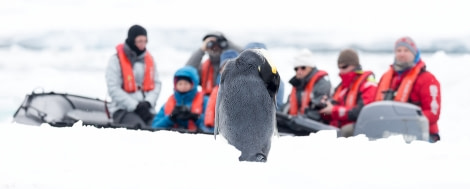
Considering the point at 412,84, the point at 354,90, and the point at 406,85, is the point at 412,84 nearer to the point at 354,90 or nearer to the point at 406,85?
the point at 406,85

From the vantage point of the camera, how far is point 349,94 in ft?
26.7

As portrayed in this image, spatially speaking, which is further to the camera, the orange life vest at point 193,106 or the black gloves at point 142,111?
the black gloves at point 142,111

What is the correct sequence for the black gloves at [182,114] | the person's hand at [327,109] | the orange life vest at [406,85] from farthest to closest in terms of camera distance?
the person's hand at [327,109], the black gloves at [182,114], the orange life vest at [406,85]

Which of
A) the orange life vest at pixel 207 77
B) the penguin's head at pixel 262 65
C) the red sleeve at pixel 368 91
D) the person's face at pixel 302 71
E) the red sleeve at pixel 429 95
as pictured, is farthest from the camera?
the orange life vest at pixel 207 77

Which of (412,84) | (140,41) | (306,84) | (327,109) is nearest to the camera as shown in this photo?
(412,84)

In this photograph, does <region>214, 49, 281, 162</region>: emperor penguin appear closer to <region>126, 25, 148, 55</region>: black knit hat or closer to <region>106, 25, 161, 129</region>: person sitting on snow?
<region>106, 25, 161, 129</region>: person sitting on snow

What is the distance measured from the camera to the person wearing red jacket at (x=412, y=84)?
24.6 feet

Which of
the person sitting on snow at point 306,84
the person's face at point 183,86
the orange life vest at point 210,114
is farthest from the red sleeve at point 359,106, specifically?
the person's face at point 183,86

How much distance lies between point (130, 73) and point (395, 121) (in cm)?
297

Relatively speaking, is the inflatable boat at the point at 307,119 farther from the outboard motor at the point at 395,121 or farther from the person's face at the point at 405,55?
the person's face at the point at 405,55

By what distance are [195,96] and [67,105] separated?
1.72 m

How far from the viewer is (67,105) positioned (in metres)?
9.02

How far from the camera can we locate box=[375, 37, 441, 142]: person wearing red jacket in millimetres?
7508

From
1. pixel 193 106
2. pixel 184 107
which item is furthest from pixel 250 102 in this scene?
pixel 193 106
